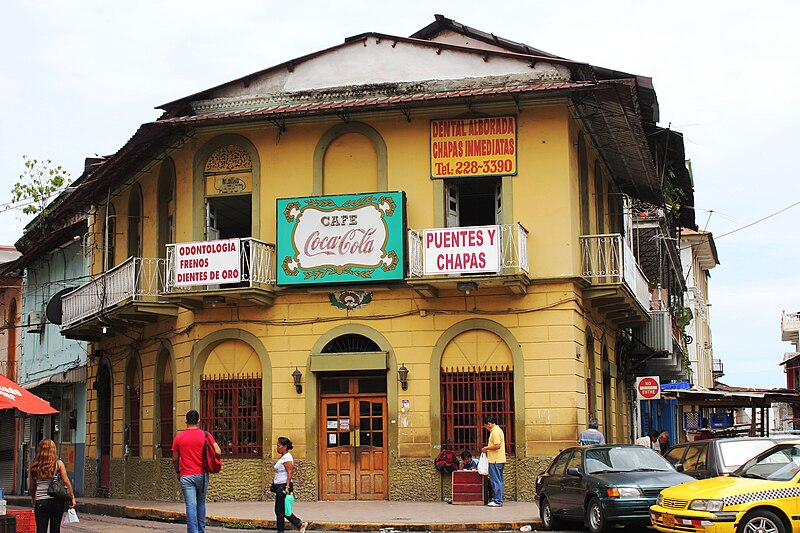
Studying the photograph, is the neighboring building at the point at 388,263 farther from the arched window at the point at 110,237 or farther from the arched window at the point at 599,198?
the arched window at the point at 110,237

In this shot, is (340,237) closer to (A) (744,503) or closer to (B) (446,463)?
(B) (446,463)

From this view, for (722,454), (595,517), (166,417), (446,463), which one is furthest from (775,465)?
(166,417)

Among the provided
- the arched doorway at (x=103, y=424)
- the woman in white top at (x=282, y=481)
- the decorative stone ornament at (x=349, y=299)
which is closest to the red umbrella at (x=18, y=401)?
the woman in white top at (x=282, y=481)

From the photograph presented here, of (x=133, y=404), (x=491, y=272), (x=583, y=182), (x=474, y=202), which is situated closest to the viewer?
(x=491, y=272)

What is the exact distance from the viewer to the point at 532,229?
2120 centimetres

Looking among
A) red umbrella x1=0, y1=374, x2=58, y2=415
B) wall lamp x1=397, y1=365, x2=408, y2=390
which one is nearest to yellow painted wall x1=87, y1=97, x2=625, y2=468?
wall lamp x1=397, y1=365, x2=408, y2=390

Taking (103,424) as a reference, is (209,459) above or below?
below

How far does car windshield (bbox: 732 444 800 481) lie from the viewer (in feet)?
42.3

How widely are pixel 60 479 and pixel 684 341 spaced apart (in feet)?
104

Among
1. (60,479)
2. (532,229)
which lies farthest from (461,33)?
(60,479)

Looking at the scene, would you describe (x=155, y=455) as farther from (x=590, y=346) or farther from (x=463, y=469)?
(x=590, y=346)

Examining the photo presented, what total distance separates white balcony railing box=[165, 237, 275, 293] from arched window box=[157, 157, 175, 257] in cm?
268

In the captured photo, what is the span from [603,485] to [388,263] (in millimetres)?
7681

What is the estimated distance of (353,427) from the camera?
21.9 m
